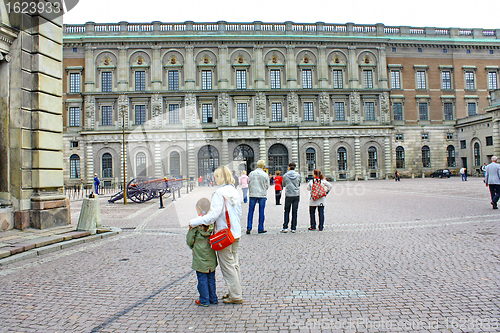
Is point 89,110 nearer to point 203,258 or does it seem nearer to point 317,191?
point 317,191

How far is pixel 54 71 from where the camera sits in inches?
400

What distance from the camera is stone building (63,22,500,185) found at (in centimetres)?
4041

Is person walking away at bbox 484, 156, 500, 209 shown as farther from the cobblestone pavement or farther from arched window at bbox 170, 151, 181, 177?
arched window at bbox 170, 151, 181, 177

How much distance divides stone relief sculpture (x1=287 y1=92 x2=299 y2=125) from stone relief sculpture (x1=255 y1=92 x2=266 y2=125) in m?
3.14

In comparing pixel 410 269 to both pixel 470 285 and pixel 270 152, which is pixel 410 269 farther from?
pixel 270 152

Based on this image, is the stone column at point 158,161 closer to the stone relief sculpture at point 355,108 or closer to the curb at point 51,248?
the stone relief sculpture at point 355,108

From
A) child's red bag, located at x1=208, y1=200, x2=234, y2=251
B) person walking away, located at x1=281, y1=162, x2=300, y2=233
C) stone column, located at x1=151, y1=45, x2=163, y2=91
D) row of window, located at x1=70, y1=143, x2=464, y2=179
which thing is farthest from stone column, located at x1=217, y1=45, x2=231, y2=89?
child's red bag, located at x1=208, y1=200, x2=234, y2=251

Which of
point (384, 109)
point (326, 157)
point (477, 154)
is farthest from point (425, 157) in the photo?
point (326, 157)

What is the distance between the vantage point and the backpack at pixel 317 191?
9.63 metres

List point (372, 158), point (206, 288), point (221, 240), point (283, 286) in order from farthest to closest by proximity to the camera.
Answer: point (372, 158) < point (283, 286) < point (206, 288) < point (221, 240)

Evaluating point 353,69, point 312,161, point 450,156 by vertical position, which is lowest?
point 312,161

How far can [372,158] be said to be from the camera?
43406mm

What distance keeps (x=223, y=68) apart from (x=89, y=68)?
1575 centimetres

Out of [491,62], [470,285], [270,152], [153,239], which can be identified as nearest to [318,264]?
[470,285]
